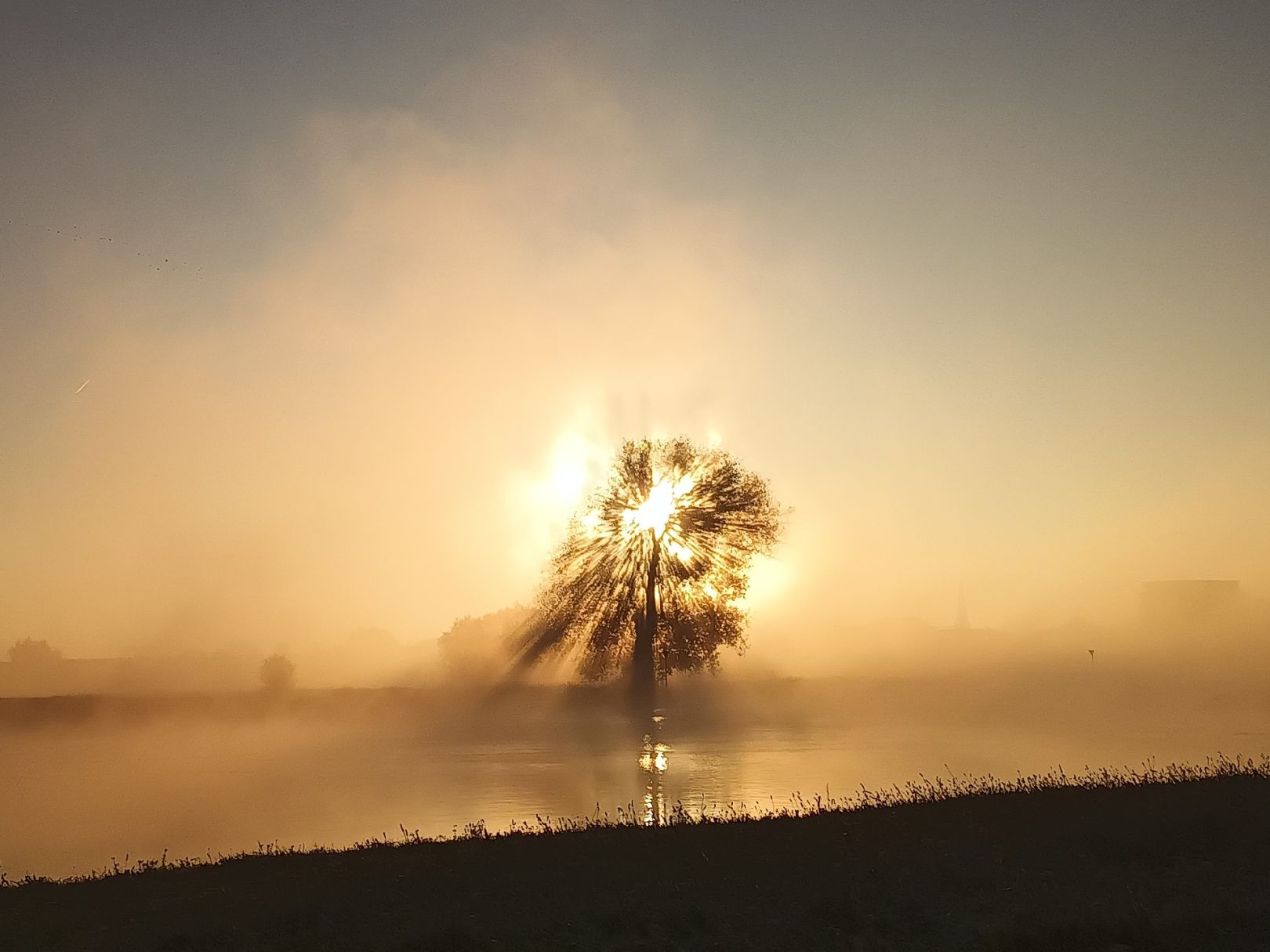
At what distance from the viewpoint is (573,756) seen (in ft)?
162

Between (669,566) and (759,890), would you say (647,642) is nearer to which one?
(669,566)

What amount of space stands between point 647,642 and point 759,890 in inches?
1886

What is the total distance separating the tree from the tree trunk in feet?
0.16

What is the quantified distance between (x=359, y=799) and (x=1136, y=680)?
13783cm

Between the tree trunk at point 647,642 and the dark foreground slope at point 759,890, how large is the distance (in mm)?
41667

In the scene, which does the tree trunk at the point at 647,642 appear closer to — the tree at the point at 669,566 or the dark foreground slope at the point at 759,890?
the tree at the point at 669,566

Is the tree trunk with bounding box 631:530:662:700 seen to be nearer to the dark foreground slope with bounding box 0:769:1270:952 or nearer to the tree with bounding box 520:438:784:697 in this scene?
the tree with bounding box 520:438:784:697

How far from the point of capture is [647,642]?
6350 centimetres

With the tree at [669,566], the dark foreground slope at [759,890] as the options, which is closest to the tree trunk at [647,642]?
the tree at [669,566]

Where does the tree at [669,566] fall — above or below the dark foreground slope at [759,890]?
above

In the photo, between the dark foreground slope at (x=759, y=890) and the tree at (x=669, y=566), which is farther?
the tree at (x=669, y=566)

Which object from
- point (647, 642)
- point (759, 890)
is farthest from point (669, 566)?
point (759, 890)

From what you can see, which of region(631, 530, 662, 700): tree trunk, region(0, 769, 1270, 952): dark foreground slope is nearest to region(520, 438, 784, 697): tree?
region(631, 530, 662, 700): tree trunk

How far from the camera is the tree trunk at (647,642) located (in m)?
63.2
